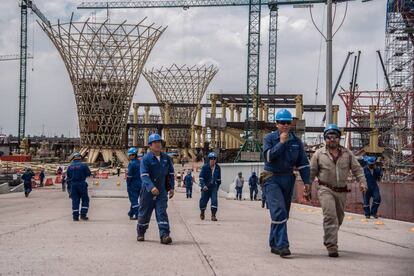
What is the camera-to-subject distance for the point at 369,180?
1627 centimetres

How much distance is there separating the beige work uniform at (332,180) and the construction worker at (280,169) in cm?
25

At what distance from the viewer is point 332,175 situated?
8.39 meters

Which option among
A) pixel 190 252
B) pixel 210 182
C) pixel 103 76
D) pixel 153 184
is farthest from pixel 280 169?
pixel 103 76

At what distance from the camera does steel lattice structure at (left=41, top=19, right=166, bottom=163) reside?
233 ft

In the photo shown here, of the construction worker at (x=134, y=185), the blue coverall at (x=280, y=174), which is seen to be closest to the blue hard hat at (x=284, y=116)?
the blue coverall at (x=280, y=174)

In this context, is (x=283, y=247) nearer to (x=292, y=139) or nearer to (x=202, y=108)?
(x=292, y=139)

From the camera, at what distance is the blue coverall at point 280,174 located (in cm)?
802

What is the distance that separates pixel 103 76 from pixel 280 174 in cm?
6851

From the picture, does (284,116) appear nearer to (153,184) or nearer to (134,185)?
(153,184)

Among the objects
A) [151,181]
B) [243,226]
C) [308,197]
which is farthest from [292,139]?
[243,226]

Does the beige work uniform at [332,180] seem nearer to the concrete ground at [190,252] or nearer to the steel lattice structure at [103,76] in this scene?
the concrete ground at [190,252]

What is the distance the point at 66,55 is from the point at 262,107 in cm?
2994

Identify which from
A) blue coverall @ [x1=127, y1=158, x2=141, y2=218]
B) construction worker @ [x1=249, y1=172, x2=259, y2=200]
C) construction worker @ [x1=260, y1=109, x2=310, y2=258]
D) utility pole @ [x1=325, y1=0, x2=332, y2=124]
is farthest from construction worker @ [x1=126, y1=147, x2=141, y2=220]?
construction worker @ [x1=249, y1=172, x2=259, y2=200]

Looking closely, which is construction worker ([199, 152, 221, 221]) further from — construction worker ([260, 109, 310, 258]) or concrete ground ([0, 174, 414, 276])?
construction worker ([260, 109, 310, 258])
